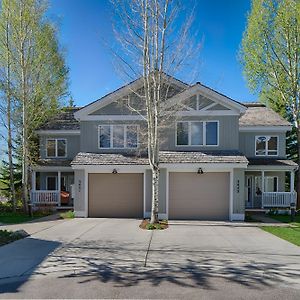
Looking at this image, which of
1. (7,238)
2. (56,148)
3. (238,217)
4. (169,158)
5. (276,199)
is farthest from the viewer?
(56,148)

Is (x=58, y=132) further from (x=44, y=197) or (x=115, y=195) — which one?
(x=115, y=195)

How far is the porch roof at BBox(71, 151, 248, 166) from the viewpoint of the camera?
15198 millimetres

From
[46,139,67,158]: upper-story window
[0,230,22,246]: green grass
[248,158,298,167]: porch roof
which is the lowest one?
[0,230,22,246]: green grass

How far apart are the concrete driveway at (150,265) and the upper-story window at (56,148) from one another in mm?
10473

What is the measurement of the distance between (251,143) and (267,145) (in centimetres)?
110

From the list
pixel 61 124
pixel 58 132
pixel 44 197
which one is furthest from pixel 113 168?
pixel 61 124

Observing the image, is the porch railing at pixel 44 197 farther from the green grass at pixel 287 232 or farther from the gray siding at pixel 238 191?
the green grass at pixel 287 232

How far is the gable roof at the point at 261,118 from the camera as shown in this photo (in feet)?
65.7

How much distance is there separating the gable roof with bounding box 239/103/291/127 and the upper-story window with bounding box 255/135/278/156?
951 millimetres

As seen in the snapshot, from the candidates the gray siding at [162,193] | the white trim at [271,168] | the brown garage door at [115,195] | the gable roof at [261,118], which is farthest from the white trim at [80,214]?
the gable roof at [261,118]

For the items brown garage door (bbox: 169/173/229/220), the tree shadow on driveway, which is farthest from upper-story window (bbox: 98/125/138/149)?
the tree shadow on driveway

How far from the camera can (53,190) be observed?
846 inches

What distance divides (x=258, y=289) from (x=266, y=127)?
16.0 m

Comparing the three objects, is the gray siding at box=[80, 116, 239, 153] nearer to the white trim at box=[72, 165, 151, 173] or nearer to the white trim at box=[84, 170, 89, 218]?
the white trim at box=[72, 165, 151, 173]
